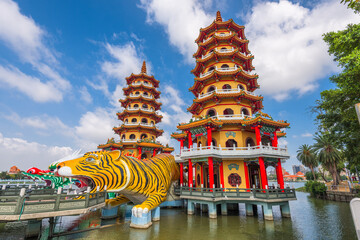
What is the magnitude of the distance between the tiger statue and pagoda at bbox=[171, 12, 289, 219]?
346cm

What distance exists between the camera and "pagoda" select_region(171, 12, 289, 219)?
16.0 m

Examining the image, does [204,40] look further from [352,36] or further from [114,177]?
[114,177]

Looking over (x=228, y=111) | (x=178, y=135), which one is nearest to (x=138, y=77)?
(x=178, y=135)

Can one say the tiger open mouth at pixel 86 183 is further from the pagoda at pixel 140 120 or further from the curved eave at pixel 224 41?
the curved eave at pixel 224 41

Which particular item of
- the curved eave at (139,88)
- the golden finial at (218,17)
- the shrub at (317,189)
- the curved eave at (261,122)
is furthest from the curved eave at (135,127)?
the shrub at (317,189)

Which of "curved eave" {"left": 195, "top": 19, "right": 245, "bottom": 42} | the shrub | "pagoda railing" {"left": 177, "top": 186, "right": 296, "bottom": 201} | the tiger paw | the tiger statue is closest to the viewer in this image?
the tiger statue

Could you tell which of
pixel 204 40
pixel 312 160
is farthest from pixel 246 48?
pixel 312 160

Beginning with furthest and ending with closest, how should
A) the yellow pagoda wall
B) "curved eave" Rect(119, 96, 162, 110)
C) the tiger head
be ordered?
"curved eave" Rect(119, 96, 162, 110) → the yellow pagoda wall → the tiger head

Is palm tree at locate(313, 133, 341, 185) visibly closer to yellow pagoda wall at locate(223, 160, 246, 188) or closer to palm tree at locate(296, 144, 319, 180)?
palm tree at locate(296, 144, 319, 180)

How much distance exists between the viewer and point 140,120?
30422mm

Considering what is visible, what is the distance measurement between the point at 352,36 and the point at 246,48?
14.2 metres

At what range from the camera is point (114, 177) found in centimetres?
1104

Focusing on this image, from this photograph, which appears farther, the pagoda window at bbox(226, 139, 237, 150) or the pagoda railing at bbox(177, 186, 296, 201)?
the pagoda window at bbox(226, 139, 237, 150)

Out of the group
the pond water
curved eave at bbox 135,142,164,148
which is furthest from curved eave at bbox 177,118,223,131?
curved eave at bbox 135,142,164,148
